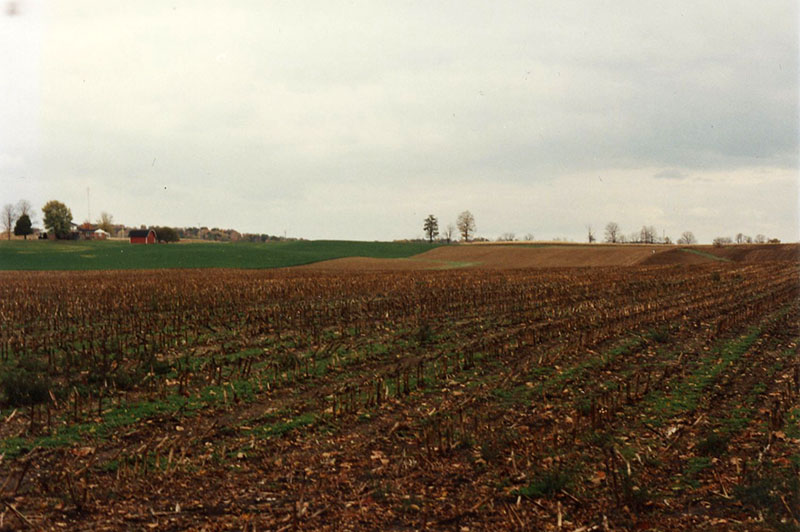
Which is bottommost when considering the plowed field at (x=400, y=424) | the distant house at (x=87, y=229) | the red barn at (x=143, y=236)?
the plowed field at (x=400, y=424)

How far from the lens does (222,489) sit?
736 centimetres

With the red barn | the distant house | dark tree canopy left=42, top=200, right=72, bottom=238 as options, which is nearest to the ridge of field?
the red barn

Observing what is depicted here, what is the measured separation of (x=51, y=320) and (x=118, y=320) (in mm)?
2682

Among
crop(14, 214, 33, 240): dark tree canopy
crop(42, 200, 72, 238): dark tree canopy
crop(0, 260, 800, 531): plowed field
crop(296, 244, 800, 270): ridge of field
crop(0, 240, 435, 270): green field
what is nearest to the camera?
crop(0, 260, 800, 531): plowed field

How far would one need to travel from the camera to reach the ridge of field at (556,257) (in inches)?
2795

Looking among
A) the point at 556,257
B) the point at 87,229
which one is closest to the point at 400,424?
the point at 556,257

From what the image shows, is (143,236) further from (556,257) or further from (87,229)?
(556,257)

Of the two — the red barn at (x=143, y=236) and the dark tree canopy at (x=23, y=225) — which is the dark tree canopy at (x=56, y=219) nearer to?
the dark tree canopy at (x=23, y=225)

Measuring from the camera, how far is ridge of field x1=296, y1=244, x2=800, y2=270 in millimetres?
71000

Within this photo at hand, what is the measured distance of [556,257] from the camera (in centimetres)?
7706

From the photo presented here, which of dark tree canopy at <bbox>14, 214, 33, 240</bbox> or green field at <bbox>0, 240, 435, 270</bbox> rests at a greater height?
dark tree canopy at <bbox>14, 214, 33, 240</bbox>

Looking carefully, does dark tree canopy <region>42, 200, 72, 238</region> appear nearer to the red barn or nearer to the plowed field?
the red barn

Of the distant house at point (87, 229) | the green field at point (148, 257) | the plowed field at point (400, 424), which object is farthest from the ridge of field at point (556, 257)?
the distant house at point (87, 229)

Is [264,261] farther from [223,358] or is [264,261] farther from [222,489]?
[222,489]
